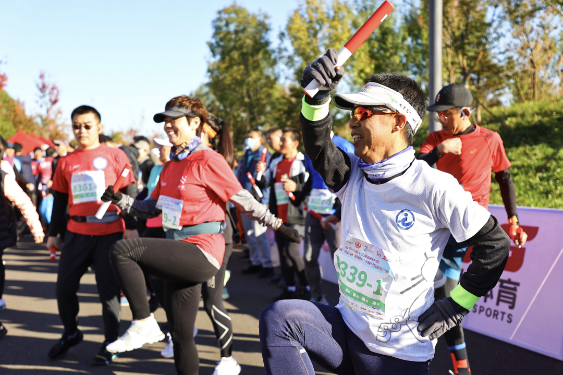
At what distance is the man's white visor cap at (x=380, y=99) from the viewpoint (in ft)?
6.01

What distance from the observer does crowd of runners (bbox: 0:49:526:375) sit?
5.99ft

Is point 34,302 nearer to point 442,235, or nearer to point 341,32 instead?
point 442,235

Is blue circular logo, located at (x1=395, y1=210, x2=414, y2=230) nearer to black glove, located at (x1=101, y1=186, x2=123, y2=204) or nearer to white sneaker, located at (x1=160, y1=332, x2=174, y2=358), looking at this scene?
black glove, located at (x1=101, y1=186, x2=123, y2=204)

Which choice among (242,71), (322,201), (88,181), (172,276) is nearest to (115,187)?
(88,181)

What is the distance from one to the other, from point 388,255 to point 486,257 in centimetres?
38

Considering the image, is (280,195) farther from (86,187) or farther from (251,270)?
(86,187)

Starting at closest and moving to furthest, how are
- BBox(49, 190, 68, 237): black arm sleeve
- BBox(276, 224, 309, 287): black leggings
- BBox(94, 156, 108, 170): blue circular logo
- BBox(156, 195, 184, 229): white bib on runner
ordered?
1. BBox(156, 195, 184, 229): white bib on runner
2. BBox(94, 156, 108, 170): blue circular logo
3. BBox(49, 190, 68, 237): black arm sleeve
4. BBox(276, 224, 309, 287): black leggings

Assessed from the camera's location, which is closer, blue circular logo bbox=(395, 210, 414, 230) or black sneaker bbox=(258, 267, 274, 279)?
blue circular logo bbox=(395, 210, 414, 230)

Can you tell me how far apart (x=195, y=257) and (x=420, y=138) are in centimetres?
1289

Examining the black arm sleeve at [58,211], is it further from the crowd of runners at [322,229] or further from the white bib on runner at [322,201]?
the white bib on runner at [322,201]

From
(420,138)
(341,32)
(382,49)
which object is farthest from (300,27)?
(420,138)

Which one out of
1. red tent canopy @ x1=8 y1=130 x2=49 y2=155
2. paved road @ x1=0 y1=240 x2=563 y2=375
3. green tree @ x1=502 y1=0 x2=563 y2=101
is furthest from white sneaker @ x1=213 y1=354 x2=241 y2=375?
red tent canopy @ x1=8 y1=130 x2=49 y2=155

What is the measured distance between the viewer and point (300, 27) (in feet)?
78.3

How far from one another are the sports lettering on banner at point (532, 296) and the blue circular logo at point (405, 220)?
10.6 feet
